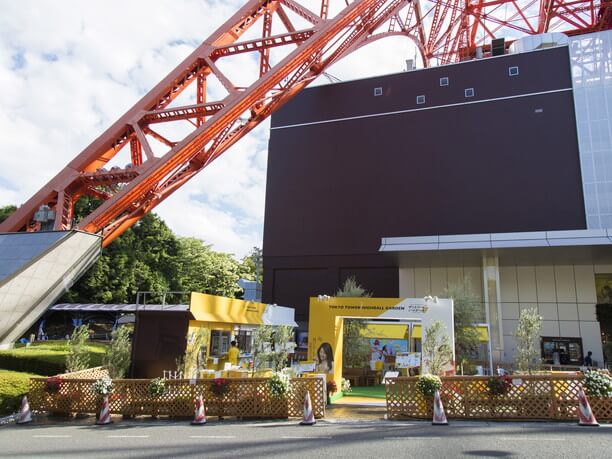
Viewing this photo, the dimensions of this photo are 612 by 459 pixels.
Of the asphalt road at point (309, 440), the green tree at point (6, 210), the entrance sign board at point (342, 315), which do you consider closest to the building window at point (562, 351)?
the entrance sign board at point (342, 315)

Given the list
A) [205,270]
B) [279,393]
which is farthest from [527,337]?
[205,270]

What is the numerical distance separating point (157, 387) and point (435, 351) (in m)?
7.77

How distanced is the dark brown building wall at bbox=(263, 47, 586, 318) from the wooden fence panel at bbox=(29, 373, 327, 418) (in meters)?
20.2

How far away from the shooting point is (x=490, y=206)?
29859 millimetres

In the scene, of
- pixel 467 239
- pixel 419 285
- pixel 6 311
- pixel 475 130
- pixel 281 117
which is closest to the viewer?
pixel 6 311

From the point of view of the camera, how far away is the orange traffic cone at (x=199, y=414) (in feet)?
35.5

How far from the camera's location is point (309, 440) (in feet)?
28.1

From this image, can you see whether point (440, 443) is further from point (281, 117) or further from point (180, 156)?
point (281, 117)

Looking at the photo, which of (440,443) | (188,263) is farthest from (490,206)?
(188,263)

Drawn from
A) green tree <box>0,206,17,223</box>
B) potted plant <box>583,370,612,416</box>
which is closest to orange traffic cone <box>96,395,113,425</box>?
potted plant <box>583,370,612,416</box>

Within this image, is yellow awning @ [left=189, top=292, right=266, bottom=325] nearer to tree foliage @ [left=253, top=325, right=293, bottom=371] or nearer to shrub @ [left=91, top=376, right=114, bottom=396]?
tree foliage @ [left=253, top=325, right=293, bottom=371]

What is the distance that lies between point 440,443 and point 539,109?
28.1m

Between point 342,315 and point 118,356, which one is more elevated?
point 342,315

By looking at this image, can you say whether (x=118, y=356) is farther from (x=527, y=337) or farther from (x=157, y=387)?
(x=527, y=337)
